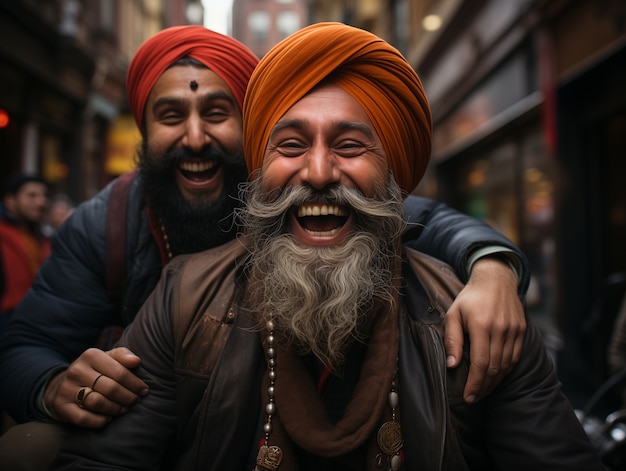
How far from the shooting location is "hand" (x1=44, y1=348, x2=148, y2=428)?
1.63m

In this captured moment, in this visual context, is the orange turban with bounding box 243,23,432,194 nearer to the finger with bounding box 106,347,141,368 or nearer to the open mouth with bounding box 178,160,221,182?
the open mouth with bounding box 178,160,221,182

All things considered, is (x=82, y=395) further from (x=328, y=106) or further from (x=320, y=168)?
(x=328, y=106)

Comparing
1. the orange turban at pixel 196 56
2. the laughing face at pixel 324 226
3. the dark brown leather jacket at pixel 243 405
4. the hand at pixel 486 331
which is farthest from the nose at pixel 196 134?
the hand at pixel 486 331

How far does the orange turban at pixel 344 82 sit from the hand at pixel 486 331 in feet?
1.53

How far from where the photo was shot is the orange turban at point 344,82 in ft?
5.74

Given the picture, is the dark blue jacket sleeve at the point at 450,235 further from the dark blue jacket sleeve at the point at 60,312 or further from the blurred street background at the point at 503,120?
the blurred street background at the point at 503,120

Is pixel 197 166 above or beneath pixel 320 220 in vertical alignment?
above

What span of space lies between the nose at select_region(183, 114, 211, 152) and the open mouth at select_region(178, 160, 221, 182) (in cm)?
8

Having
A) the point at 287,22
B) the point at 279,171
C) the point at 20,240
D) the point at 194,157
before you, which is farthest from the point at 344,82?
the point at 287,22

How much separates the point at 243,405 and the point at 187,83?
1229mm

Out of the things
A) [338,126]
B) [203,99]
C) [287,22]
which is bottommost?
[338,126]

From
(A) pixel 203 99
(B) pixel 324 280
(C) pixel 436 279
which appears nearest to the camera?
(B) pixel 324 280

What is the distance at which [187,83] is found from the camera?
225cm

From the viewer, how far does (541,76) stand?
612 centimetres
